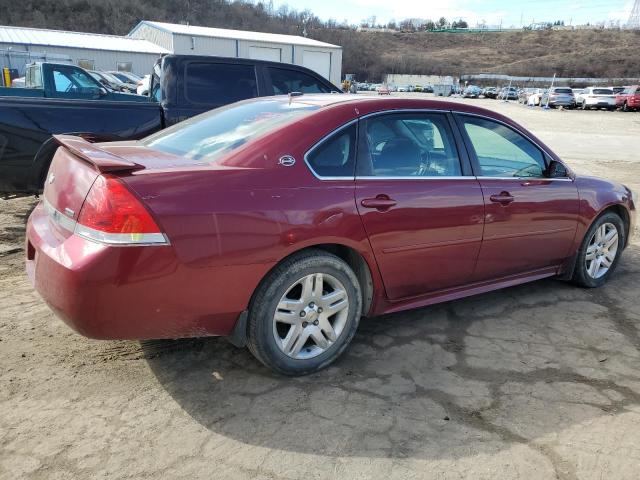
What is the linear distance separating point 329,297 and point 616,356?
2002mm

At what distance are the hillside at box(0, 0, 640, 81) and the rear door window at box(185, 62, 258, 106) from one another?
261 feet

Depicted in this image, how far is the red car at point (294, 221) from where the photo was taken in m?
2.46

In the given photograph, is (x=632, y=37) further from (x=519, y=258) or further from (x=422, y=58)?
(x=519, y=258)

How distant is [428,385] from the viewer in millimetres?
3010

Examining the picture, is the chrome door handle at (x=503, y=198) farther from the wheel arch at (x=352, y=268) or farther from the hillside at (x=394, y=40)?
the hillside at (x=394, y=40)

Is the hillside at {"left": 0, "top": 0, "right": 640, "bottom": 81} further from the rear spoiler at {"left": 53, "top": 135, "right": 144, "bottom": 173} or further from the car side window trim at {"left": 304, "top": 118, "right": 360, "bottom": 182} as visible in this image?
the car side window trim at {"left": 304, "top": 118, "right": 360, "bottom": 182}

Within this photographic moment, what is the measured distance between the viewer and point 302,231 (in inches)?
110

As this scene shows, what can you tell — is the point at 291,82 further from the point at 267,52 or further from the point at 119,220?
the point at 267,52

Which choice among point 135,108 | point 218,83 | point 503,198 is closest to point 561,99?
point 218,83

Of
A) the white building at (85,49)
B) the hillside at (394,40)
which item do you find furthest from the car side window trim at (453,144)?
the hillside at (394,40)

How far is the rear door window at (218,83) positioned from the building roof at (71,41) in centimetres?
3095

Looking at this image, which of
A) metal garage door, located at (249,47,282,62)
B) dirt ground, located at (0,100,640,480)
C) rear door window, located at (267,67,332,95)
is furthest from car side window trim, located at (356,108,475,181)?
metal garage door, located at (249,47,282,62)

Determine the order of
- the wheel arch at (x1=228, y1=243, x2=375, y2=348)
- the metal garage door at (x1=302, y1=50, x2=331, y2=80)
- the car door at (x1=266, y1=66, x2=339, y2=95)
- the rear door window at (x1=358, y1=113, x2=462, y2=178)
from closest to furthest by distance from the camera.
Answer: the wheel arch at (x1=228, y1=243, x2=375, y2=348)
the rear door window at (x1=358, y1=113, x2=462, y2=178)
the car door at (x1=266, y1=66, x2=339, y2=95)
the metal garage door at (x1=302, y1=50, x2=331, y2=80)

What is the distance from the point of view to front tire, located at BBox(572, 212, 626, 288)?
4.48 meters
